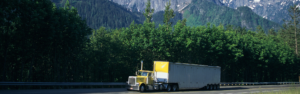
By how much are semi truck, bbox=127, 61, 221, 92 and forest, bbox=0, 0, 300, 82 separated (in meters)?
11.6

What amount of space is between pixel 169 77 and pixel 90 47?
1833cm

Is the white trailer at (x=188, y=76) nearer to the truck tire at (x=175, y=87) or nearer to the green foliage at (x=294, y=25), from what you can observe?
the truck tire at (x=175, y=87)

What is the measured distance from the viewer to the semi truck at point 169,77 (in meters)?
24.7

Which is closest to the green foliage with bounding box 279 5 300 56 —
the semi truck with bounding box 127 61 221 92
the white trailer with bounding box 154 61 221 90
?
the white trailer with bounding box 154 61 221 90

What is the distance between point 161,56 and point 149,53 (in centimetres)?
239

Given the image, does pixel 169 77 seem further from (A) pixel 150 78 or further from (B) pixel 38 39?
(B) pixel 38 39

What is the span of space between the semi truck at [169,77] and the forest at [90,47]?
1164cm

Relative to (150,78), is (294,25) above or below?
above

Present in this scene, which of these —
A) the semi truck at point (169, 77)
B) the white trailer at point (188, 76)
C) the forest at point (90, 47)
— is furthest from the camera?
the white trailer at point (188, 76)

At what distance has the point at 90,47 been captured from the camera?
131 ft

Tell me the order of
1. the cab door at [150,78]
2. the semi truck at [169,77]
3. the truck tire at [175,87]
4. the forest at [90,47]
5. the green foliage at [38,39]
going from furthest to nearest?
the truck tire at [175,87], the forest at [90,47], the cab door at [150,78], the green foliage at [38,39], the semi truck at [169,77]

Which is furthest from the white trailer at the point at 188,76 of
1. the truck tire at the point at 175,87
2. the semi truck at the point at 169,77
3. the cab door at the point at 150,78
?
the cab door at the point at 150,78

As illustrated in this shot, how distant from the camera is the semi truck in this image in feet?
81.0

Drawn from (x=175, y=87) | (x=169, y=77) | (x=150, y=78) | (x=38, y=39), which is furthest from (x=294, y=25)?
(x=38, y=39)
